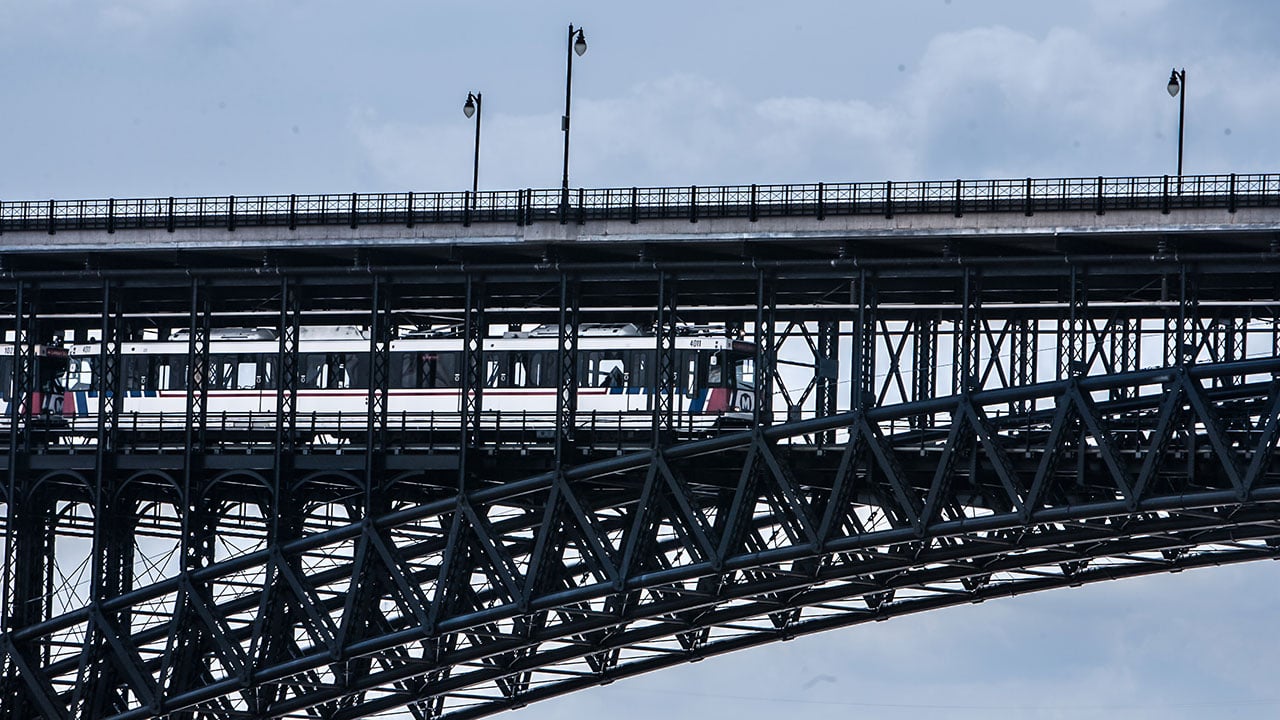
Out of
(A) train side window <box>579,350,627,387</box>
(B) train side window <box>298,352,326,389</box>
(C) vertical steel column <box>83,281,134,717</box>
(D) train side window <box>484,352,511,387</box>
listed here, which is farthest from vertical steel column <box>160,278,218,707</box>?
(A) train side window <box>579,350,627,387</box>

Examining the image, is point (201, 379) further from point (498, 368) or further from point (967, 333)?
point (967, 333)

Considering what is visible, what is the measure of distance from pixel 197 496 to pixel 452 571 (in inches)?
339

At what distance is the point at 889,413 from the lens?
5159 cm

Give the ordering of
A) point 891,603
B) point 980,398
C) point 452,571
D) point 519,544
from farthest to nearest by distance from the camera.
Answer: point 891,603
point 519,544
point 452,571
point 980,398

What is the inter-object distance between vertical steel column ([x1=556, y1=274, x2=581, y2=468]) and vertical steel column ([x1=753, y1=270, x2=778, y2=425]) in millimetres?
4681

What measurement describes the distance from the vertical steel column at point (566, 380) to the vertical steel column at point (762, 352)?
4681 mm

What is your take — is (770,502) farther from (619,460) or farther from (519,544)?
(519,544)

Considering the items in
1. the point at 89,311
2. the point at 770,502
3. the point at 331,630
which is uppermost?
the point at 89,311

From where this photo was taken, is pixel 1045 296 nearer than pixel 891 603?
Yes

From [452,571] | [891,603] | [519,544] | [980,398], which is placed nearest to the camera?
[980,398]

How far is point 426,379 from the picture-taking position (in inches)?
2473

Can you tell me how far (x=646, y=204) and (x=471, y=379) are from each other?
279 inches

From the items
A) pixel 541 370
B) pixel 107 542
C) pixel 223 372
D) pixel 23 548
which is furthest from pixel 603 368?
pixel 23 548

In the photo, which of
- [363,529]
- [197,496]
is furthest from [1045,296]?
[197,496]
